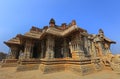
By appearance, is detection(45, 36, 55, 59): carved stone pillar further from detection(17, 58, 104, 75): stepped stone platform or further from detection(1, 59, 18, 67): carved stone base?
detection(1, 59, 18, 67): carved stone base

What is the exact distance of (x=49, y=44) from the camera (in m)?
9.77

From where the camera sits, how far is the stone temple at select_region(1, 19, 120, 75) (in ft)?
27.7

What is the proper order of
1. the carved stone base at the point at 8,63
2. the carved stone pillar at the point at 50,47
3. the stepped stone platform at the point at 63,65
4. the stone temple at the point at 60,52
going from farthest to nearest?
1. the carved stone base at the point at 8,63
2. the carved stone pillar at the point at 50,47
3. the stone temple at the point at 60,52
4. the stepped stone platform at the point at 63,65

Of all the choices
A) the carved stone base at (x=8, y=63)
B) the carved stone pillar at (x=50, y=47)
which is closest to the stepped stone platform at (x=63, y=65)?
the carved stone pillar at (x=50, y=47)

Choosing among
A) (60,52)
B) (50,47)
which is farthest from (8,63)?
(50,47)

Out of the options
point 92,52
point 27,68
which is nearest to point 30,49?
point 27,68

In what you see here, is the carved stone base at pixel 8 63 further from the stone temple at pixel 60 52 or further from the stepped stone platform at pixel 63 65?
the stepped stone platform at pixel 63 65

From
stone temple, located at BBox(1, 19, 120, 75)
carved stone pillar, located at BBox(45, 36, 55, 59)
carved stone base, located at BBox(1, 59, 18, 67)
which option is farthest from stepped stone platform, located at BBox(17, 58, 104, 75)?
carved stone base, located at BBox(1, 59, 18, 67)

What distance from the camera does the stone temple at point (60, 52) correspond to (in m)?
8.45

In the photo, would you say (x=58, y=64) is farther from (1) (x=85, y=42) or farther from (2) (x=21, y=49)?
(2) (x=21, y=49)

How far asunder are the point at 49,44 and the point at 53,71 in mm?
2919

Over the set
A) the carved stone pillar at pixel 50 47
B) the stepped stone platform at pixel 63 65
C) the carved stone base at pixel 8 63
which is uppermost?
the carved stone pillar at pixel 50 47

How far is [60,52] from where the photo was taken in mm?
13367

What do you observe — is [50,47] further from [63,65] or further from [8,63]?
[8,63]
